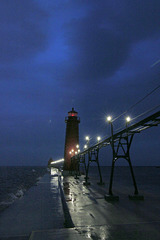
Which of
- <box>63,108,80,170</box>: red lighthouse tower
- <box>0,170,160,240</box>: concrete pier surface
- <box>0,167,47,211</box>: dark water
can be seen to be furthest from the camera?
<box>63,108,80,170</box>: red lighthouse tower

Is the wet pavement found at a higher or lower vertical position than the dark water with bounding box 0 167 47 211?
higher

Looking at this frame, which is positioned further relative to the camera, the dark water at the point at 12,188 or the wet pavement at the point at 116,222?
the dark water at the point at 12,188

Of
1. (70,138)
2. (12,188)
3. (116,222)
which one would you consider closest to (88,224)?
(116,222)

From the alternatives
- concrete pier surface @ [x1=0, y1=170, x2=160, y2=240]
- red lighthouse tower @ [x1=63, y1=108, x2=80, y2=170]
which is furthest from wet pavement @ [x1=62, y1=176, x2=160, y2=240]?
red lighthouse tower @ [x1=63, y1=108, x2=80, y2=170]

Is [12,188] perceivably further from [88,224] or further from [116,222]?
[116,222]

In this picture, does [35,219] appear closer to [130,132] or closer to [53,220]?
[53,220]

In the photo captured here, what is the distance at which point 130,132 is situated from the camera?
14844 millimetres

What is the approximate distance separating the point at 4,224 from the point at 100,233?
7894 mm

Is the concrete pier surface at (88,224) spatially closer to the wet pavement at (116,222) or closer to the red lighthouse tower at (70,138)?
the wet pavement at (116,222)

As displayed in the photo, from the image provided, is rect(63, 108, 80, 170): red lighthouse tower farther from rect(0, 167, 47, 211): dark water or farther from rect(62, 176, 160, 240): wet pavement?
rect(62, 176, 160, 240): wet pavement

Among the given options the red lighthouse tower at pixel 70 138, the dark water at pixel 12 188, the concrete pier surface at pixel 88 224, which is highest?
the red lighthouse tower at pixel 70 138

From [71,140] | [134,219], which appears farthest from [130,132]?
[71,140]

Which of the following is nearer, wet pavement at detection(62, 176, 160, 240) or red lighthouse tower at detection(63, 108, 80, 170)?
wet pavement at detection(62, 176, 160, 240)

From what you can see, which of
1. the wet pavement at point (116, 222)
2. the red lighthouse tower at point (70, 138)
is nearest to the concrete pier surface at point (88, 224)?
the wet pavement at point (116, 222)
